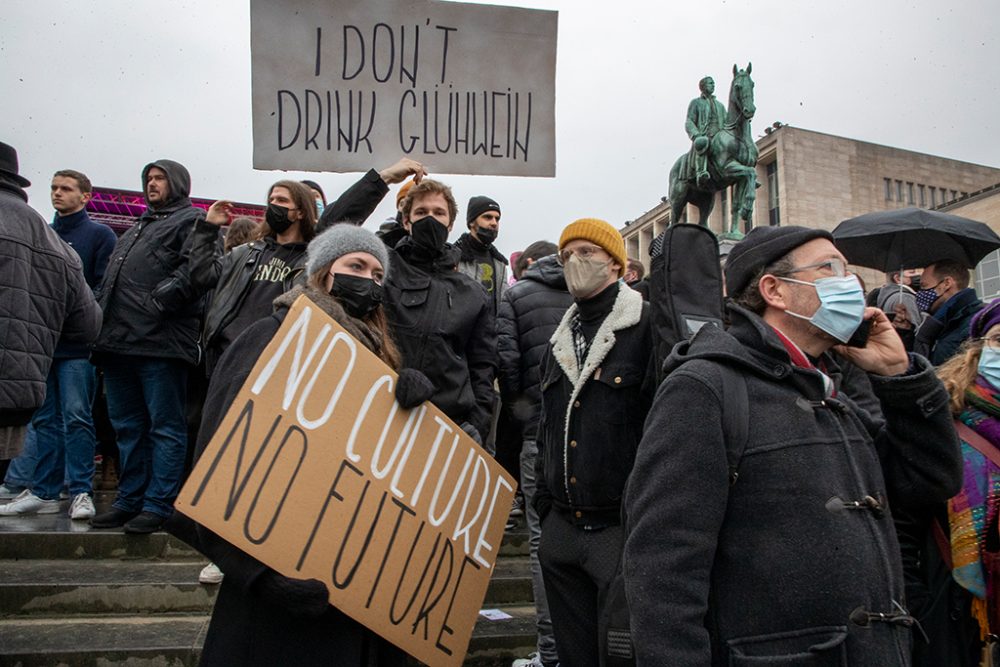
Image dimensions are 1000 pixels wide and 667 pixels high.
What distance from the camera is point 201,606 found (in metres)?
4.04

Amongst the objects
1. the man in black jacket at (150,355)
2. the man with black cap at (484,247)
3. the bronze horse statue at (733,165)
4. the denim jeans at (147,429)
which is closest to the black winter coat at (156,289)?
the man in black jacket at (150,355)

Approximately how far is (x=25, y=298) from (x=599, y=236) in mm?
2449

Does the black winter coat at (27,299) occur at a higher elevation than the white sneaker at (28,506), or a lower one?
higher

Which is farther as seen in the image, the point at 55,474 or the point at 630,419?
the point at 55,474

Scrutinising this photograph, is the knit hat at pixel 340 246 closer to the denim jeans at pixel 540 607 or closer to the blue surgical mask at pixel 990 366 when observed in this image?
the denim jeans at pixel 540 607

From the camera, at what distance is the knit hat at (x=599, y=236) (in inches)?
121

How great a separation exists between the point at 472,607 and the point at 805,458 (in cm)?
143

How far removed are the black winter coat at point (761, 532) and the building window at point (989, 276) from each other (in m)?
28.4

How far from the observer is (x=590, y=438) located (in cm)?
276

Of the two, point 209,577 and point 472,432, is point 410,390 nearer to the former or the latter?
point 472,432

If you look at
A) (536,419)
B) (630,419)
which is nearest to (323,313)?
(630,419)

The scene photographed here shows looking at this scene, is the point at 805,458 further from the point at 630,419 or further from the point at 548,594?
the point at 548,594

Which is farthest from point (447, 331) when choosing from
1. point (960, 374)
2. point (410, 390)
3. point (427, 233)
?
point (960, 374)

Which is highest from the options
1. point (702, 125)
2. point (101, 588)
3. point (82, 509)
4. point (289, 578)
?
point (702, 125)
